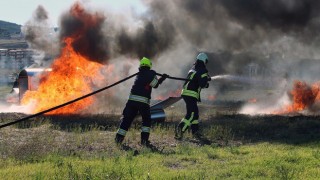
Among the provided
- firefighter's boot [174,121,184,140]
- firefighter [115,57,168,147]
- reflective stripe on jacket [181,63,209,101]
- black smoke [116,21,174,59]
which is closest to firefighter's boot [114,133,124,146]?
firefighter [115,57,168,147]

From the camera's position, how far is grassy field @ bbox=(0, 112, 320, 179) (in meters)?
5.89

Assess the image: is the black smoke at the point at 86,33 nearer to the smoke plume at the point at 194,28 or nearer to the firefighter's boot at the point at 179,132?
the smoke plume at the point at 194,28

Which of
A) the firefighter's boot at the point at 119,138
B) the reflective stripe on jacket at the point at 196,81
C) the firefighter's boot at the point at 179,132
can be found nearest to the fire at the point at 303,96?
the reflective stripe on jacket at the point at 196,81

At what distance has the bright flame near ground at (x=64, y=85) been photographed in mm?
15289

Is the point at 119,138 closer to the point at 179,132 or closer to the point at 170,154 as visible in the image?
the point at 170,154

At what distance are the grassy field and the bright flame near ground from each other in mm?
3836

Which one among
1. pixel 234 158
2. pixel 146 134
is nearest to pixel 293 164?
pixel 234 158

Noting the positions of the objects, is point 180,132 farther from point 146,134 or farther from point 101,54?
point 101,54

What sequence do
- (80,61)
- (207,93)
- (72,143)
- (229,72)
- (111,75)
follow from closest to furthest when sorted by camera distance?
(72,143) < (80,61) < (111,75) < (207,93) < (229,72)

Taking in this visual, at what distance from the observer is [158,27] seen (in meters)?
19.0

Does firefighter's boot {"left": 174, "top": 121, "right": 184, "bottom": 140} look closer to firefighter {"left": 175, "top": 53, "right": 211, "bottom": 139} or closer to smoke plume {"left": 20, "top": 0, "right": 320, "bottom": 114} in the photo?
firefighter {"left": 175, "top": 53, "right": 211, "bottom": 139}

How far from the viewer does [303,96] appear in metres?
15.4

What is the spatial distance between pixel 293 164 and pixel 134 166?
244 centimetres

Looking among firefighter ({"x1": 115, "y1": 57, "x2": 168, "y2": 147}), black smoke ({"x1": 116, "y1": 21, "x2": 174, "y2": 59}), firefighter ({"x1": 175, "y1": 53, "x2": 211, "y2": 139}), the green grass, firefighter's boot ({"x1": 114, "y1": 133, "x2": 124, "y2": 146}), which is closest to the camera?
the green grass
